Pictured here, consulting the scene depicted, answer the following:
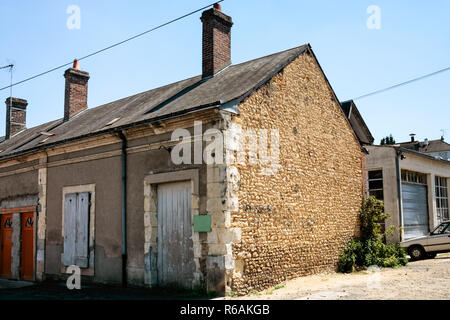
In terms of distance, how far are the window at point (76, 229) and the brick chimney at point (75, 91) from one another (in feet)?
19.8

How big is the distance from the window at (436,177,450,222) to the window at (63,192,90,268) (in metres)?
14.5

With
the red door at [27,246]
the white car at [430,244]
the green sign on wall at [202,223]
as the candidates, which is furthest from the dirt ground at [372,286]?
the red door at [27,246]

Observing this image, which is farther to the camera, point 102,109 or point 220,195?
point 102,109

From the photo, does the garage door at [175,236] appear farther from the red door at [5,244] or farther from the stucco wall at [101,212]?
the red door at [5,244]

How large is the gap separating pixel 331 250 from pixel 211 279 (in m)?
4.57

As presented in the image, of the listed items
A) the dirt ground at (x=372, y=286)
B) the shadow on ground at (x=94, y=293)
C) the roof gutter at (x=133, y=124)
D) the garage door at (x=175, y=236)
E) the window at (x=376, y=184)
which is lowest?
the shadow on ground at (x=94, y=293)

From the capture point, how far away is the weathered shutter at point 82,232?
38.0 feet

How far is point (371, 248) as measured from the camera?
43.4ft

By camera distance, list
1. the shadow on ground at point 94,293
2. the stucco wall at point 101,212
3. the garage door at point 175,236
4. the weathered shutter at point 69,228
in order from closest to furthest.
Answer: the shadow on ground at point 94,293
the garage door at point 175,236
the stucco wall at point 101,212
the weathered shutter at point 69,228

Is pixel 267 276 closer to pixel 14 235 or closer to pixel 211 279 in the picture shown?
pixel 211 279

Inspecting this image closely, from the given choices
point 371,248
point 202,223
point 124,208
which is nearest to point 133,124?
point 124,208

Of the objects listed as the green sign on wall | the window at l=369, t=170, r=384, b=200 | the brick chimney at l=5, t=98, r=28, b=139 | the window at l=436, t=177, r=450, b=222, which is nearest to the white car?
the window at l=369, t=170, r=384, b=200

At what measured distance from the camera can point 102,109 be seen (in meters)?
16.2
